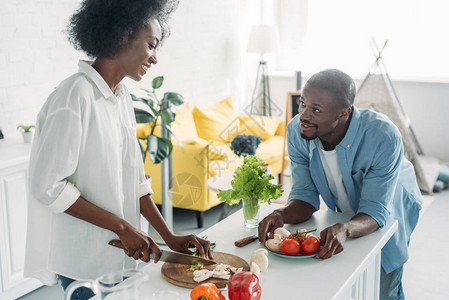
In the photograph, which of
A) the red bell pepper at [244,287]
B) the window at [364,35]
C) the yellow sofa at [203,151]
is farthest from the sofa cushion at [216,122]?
the red bell pepper at [244,287]

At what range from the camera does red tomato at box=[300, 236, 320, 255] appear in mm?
1583

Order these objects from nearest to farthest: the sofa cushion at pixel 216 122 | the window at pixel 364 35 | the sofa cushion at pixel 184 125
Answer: the sofa cushion at pixel 184 125
the sofa cushion at pixel 216 122
the window at pixel 364 35

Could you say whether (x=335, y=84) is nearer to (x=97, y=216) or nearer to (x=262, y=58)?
(x=97, y=216)

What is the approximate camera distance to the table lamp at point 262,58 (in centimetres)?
608

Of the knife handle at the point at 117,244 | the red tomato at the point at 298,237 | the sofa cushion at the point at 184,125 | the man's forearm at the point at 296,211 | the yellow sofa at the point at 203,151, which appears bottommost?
the yellow sofa at the point at 203,151

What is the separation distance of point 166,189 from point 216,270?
7.91 feet

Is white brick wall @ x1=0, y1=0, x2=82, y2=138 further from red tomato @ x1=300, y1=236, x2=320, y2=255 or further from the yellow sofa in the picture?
red tomato @ x1=300, y1=236, x2=320, y2=255

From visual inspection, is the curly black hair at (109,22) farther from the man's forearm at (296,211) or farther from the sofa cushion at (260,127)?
the sofa cushion at (260,127)

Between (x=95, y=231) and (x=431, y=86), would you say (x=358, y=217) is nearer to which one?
(x=95, y=231)

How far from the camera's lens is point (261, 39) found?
607 cm

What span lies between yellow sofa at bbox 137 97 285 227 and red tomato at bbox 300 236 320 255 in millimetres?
2468

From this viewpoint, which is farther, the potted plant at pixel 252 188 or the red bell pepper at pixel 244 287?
the potted plant at pixel 252 188

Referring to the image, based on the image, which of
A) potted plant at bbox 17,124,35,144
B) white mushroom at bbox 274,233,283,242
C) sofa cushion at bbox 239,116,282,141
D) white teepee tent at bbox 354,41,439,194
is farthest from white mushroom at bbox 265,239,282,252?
white teepee tent at bbox 354,41,439,194

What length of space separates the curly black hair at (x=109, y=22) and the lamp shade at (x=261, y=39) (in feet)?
15.0
